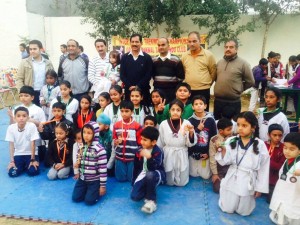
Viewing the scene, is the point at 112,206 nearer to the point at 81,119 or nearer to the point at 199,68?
the point at 81,119

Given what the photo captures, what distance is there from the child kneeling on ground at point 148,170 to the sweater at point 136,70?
1411mm

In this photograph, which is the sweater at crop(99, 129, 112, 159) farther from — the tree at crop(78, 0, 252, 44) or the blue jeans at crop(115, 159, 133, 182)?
the tree at crop(78, 0, 252, 44)

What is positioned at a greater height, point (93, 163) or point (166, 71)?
point (166, 71)

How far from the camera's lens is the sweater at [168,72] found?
469 cm

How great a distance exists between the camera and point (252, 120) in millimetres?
3182

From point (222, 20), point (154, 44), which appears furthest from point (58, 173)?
point (222, 20)

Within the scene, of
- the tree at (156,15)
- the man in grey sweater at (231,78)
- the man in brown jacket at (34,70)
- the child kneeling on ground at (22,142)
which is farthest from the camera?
the tree at (156,15)

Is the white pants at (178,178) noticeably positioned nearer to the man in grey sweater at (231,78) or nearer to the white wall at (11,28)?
the man in grey sweater at (231,78)

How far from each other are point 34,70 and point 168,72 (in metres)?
2.45

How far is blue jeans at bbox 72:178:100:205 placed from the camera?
3.47 metres

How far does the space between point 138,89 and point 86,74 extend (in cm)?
129

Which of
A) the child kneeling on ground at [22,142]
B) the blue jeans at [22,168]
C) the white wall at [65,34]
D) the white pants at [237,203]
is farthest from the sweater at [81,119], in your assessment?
the white wall at [65,34]

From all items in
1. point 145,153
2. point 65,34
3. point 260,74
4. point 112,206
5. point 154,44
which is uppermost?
point 65,34

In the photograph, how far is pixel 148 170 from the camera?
3561 millimetres
